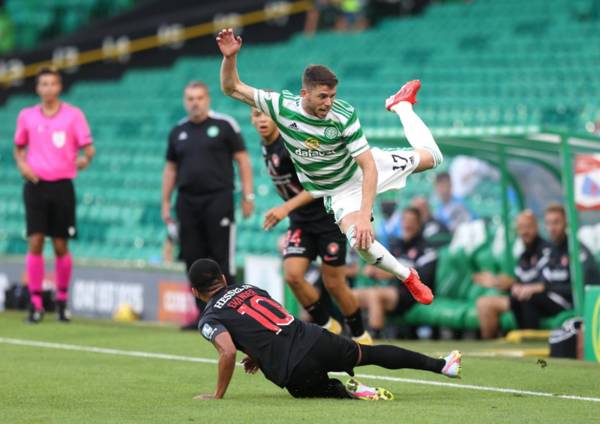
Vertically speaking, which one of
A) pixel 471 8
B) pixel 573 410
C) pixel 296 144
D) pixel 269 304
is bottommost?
pixel 573 410

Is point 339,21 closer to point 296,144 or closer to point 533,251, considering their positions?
point 533,251

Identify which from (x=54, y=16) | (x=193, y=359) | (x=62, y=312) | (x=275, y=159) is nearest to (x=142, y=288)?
(x=62, y=312)

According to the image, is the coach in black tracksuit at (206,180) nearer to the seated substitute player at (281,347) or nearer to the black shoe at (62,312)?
the black shoe at (62,312)

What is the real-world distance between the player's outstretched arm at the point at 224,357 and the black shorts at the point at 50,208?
567 centimetres

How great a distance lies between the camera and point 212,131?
41.3 ft

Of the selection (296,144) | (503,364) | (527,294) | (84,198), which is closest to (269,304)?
(296,144)

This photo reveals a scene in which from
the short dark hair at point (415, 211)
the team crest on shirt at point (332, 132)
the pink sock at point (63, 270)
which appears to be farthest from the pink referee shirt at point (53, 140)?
the team crest on shirt at point (332, 132)

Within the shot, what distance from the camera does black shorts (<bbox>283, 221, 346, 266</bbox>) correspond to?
34.3 feet

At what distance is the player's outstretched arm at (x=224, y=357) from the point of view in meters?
7.42

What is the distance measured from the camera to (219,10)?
26625mm

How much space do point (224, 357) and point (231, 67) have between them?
207 cm

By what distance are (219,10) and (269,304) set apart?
19.3 meters

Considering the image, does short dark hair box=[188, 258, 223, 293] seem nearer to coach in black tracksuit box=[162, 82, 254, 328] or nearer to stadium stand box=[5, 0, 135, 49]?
coach in black tracksuit box=[162, 82, 254, 328]

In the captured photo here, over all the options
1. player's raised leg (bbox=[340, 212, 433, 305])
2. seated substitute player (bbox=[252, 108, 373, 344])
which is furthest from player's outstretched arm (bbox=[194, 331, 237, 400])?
seated substitute player (bbox=[252, 108, 373, 344])
